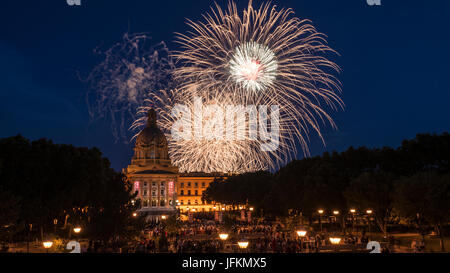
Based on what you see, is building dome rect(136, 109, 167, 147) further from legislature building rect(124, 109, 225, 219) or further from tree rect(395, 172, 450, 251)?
tree rect(395, 172, 450, 251)

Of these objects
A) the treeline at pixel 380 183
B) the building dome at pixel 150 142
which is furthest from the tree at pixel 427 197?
the building dome at pixel 150 142

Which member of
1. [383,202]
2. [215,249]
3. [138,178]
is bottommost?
[215,249]

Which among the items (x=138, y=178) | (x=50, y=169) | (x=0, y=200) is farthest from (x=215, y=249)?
(x=138, y=178)

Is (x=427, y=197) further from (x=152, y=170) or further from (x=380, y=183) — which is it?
(x=152, y=170)

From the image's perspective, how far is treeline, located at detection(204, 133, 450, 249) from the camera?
117ft

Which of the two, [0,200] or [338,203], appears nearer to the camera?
[0,200]

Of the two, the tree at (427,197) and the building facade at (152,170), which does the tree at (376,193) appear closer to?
the tree at (427,197)

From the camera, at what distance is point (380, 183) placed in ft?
143

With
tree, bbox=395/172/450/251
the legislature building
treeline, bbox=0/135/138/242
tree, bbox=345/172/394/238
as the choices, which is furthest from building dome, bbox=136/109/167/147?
tree, bbox=395/172/450/251

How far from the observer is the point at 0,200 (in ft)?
95.2
